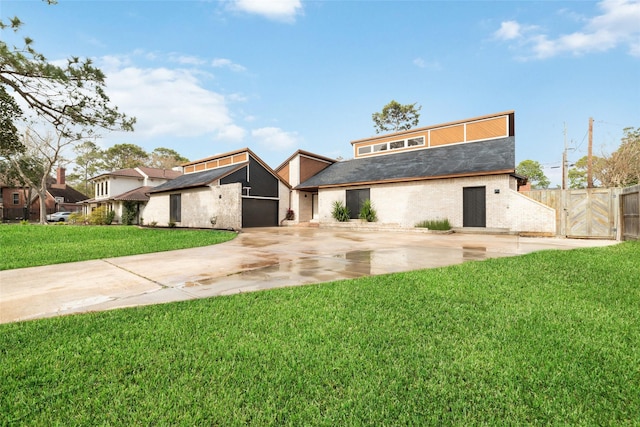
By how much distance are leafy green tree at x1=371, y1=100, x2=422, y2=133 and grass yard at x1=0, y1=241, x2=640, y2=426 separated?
34.9 m

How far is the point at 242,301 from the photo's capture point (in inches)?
132

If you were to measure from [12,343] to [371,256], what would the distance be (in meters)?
5.70

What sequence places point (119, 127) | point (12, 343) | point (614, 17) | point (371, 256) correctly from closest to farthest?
1. point (12, 343)
2. point (371, 256)
3. point (119, 127)
4. point (614, 17)

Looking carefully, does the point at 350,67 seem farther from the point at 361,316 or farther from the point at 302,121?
the point at 361,316

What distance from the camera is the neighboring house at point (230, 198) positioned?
1714cm

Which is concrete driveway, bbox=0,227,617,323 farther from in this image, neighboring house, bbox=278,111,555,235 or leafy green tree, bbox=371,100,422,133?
leafy green tree, bbox=371,100,422,133

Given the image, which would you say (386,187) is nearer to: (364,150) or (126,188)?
Answer: (364,150)

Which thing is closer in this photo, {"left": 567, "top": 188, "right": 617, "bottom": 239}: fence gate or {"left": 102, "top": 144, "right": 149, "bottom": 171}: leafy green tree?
{"left": 567, "top": 188, "right": 617, "bottom": 239}: fence gate

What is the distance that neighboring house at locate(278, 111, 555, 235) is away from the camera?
523 inches

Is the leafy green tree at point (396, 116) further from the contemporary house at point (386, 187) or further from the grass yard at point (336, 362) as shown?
the grass yard at point (336, 362)

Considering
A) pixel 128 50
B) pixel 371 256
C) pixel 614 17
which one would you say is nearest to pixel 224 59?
pixel 128 50

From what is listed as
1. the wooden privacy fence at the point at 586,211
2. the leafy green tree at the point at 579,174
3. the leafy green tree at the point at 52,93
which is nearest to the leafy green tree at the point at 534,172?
the leafy green tree at the point at 579,174

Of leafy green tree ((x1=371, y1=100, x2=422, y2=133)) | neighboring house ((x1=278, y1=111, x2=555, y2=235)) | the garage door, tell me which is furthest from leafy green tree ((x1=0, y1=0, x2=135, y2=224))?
leafy green tree ((x1=371, y1=100, x2=422, y2=133))

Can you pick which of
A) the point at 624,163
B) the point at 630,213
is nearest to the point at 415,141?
the point at 630,213
